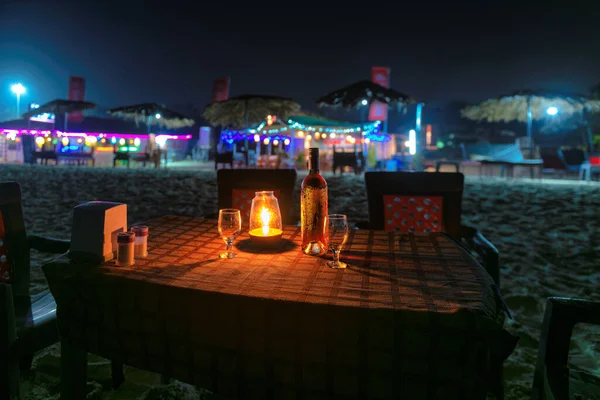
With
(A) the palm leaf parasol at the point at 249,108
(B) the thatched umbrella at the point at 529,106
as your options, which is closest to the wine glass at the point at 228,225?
(A) the palm leaf parasol at the point at 249,108

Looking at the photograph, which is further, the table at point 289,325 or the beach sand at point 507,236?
the beach sand at point 507,236

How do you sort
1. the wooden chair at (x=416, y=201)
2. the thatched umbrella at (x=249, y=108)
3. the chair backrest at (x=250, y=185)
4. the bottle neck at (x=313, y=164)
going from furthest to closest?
the thatched umbrella at (x=249, y=108) → the chair backrest at (x=250, y=185) → the wooden chair at (x=416, y=201) → the bottle neck at (x=313, y=164)

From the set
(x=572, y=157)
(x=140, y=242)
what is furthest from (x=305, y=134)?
(x=140, y=242)

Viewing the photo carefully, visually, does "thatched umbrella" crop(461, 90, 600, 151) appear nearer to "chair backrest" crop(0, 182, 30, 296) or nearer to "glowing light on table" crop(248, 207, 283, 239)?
"glowing light on table" crop(248, 207, 283, 239)

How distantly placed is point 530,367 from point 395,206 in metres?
1.18

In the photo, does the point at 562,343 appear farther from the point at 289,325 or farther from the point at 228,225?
the point at 228,225

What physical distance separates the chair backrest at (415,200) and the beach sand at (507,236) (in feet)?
2.57

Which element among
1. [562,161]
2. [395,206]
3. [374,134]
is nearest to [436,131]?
[374,134]

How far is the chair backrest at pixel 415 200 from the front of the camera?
8.25 ft

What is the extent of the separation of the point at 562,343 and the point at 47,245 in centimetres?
228

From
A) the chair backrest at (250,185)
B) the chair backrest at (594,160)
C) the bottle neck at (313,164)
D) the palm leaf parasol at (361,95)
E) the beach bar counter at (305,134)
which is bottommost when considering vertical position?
the chair backrest at (250,185)

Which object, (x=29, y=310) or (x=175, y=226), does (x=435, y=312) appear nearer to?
(x=175, y=226)

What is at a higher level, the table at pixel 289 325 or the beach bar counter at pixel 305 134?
the beach bar counter at pixel 305 134

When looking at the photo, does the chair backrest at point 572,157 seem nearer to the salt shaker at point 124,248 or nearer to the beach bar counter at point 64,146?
the salt shaker at point 124,248
